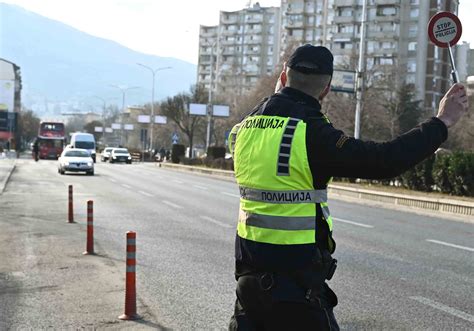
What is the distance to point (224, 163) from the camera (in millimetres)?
47125

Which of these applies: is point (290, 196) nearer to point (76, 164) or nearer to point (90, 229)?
point (90, 229)

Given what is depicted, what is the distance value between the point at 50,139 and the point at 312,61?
6287 centimetres

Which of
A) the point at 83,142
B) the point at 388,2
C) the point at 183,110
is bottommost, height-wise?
the point at 83,142

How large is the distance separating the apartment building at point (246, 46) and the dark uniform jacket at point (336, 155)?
12305cm

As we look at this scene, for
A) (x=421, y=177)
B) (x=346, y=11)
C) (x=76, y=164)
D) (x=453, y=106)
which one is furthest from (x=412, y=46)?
(x=453, y=106)

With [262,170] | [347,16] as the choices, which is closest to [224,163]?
[262,170]

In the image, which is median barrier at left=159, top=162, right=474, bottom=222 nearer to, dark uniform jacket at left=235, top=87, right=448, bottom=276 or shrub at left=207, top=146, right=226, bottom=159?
dark uniform jacket at left=235, top=87, right=448, bottom=276

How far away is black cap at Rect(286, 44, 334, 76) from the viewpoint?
278 cm

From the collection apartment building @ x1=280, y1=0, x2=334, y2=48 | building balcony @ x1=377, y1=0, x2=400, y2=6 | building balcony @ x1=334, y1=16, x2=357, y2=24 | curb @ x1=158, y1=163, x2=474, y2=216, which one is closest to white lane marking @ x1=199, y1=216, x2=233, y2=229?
curb @ x1=158, y1=163, x2=474, y2=216

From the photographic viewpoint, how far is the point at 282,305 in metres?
2.67

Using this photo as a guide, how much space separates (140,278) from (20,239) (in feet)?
13.0

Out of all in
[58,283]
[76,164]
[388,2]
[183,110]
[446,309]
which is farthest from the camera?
[388,2]

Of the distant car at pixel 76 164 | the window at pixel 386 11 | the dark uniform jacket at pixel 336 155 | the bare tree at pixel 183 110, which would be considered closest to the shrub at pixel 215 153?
Result: the bare tree at pixel 183 110

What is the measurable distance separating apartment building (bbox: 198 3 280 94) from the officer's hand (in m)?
123
